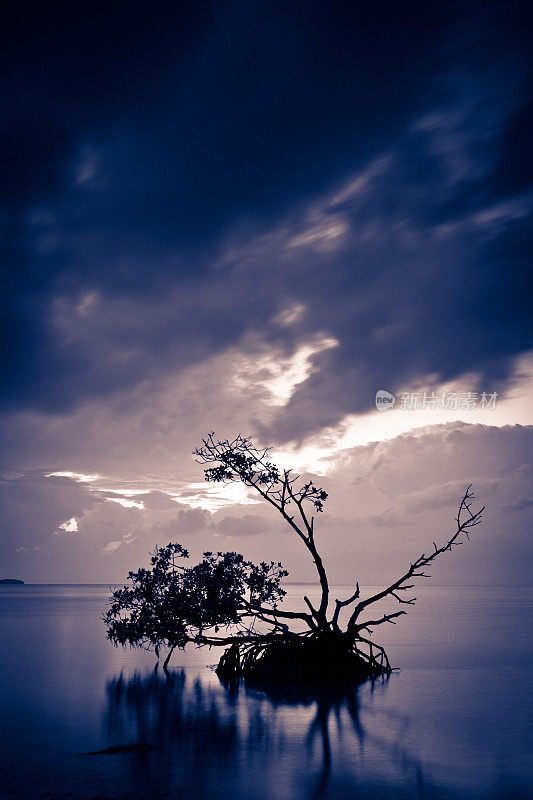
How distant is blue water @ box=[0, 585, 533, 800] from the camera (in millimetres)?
14906

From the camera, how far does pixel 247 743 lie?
18906 mm

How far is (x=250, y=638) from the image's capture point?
93.7 ft

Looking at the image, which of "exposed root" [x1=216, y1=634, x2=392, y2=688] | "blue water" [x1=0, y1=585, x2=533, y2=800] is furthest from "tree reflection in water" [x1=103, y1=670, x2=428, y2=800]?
"exposed root" [x1=216, y1=634, x2=392, y2=688]

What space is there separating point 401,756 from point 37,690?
18507mm

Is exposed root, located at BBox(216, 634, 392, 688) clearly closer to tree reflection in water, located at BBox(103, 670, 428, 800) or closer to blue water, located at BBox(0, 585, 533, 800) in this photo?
tree reflection in water, located at BBox(103, 670, 428, 800)

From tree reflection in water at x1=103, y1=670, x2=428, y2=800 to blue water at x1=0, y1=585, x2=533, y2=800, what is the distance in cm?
5

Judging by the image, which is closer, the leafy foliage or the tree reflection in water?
the tree reflection in water

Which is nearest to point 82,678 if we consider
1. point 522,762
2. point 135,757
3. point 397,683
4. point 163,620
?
point 163,620

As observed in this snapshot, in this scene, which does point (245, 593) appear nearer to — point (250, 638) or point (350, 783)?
point (250, 638)

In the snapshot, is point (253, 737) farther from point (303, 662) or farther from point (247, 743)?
point (303, 662)

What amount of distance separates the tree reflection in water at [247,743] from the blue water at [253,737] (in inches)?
2.1

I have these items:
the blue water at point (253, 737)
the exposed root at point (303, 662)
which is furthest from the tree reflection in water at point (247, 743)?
the exposed root at point (303, 662)

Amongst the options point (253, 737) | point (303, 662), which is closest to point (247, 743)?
point (253, 737)

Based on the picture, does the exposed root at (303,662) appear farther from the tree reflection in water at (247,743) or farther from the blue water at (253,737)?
the blue water at (253,737)
